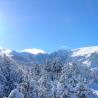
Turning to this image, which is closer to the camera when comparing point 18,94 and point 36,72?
point 18,94

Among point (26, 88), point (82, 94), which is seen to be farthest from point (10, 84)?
point (82, 94)

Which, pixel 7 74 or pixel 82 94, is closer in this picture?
pixel 82 94

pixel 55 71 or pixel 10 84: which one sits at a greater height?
pixel 55 71

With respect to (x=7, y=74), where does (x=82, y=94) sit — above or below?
below

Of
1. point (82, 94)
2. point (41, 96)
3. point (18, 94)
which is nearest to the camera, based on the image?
point (18, 94)

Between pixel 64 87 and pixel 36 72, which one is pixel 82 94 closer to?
pixel 64 87

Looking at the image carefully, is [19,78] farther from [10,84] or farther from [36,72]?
[36,72]

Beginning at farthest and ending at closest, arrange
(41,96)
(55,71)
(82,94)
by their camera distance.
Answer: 1. (55,71)
2. (41,96)
3. (82,94)

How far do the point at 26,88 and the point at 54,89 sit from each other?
7.65 metres

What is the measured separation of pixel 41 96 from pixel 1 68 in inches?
592

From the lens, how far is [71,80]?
86250 mm

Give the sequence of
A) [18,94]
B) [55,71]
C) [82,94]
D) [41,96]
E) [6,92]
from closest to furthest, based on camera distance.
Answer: [18,94] → [82,94] → [6,92] → [41,96] → [55,71]

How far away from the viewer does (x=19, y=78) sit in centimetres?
8812

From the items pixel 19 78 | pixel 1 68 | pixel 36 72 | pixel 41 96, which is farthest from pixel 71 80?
pixel 36 72
